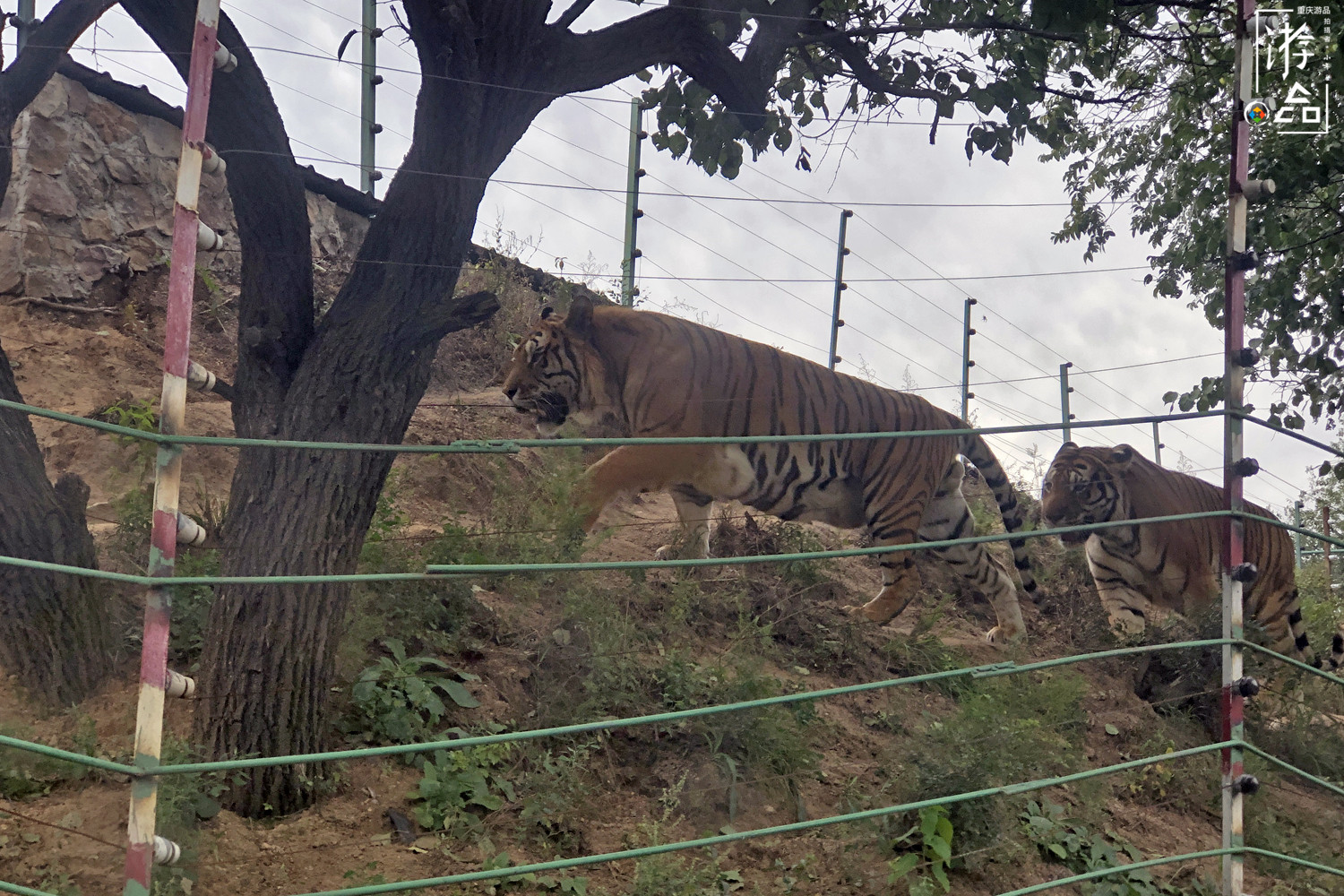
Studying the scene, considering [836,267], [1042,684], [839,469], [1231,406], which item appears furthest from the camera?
[836,267]

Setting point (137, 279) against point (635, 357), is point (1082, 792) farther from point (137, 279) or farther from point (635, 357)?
point (137, 279)

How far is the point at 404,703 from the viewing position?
3582mm

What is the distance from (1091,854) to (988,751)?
1.70 feet

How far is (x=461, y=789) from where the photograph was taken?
3309mm

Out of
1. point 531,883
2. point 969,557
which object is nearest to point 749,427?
point 969,557

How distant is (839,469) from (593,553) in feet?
5.82

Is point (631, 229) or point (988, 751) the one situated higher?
point (631, 229)

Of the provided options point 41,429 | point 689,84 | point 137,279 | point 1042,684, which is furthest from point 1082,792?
point 137,279

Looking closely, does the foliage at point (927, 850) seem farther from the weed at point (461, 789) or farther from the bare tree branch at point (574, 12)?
the bare tree branch at point (574, 12)

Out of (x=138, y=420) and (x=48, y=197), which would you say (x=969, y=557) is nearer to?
(x=138, y=420)

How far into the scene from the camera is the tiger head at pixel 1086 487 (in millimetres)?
6438

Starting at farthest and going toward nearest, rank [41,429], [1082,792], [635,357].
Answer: [635,357]
[41,429]
[1082,792]

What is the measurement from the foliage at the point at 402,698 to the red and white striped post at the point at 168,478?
4.59ft

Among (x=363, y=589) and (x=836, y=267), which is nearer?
(x=363, y=589)
